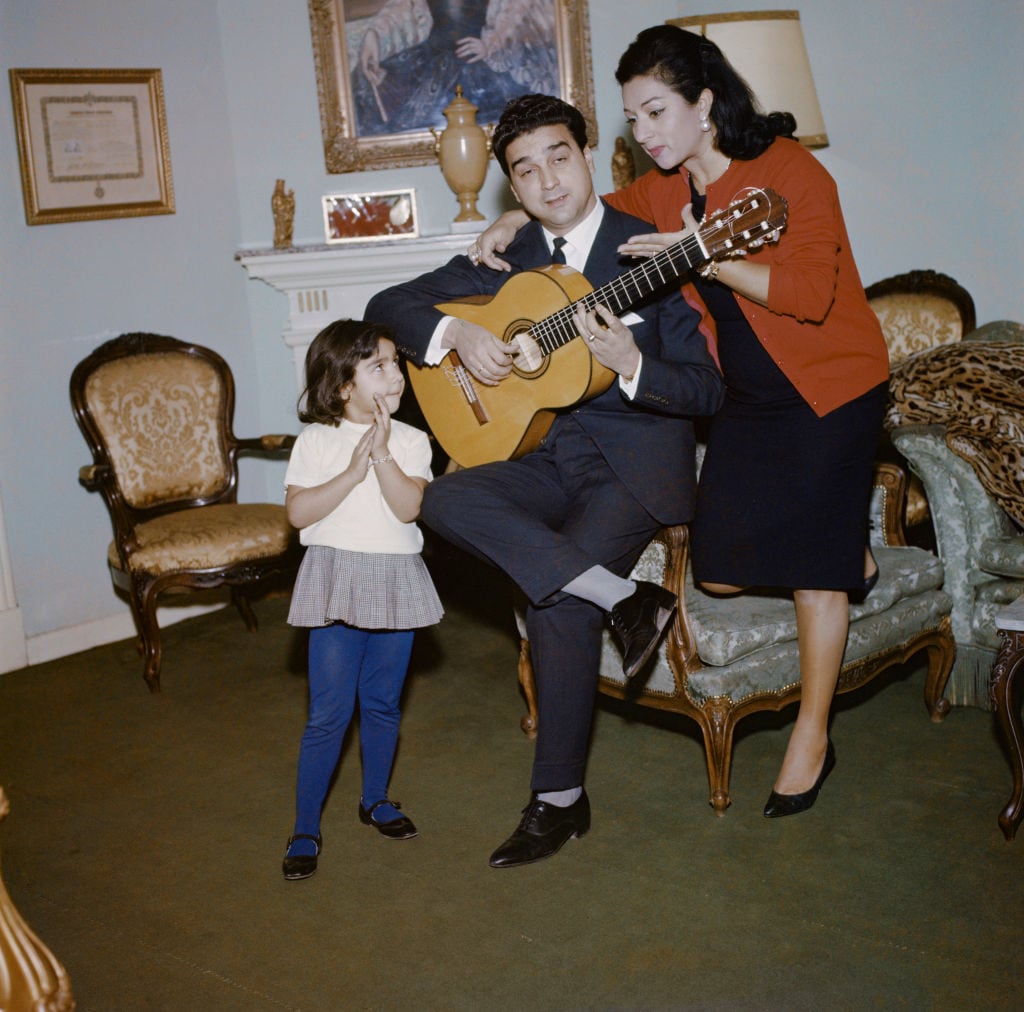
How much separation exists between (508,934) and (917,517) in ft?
6.78

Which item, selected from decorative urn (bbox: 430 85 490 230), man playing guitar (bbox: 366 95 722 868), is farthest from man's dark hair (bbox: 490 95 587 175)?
decorative urn (bbox: 430 85 490 230)

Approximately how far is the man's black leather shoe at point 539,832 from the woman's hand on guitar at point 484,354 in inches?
37.1

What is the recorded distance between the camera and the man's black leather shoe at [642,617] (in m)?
2.44

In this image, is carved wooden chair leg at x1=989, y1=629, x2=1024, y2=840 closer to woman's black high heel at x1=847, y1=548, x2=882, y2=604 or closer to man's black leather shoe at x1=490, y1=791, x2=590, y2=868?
woman's black high heel at x1=847, y1=548, x2=882, y2=604

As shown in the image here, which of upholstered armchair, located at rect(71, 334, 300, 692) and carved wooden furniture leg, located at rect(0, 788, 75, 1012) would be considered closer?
carved wooden furniture leg, located at rect(0, 788, 75, 1012)

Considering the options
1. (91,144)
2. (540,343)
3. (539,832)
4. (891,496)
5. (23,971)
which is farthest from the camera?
(91,144)

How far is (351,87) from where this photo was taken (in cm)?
449

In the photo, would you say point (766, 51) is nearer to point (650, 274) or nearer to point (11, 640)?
point (650, 274)

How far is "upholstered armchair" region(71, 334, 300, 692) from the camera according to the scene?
3756 millimetres

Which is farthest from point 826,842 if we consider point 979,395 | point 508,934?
point 979,395

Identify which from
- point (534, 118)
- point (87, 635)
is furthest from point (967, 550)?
point (87, 635)

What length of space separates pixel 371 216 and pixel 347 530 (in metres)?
2.36

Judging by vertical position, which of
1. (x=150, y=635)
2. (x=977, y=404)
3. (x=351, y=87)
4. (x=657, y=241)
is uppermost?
(x=351, y=87)

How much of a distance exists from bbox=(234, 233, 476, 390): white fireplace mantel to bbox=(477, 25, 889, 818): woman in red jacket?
177cm
